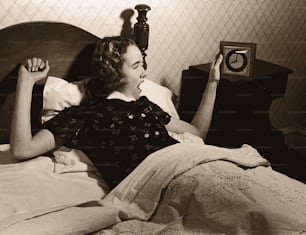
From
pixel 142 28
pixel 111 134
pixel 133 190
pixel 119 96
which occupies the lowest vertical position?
pixel 133 190

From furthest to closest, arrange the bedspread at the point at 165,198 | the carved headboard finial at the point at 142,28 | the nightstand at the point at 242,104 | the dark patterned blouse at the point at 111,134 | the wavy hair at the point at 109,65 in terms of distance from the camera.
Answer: the nightstand at the point at 242,104, the carved headboard finial at the point at 142,28, the wavy hair at the point at 109,65, the dark patterned blouse at the point at 111,134, the bedspread at the point at 165,198

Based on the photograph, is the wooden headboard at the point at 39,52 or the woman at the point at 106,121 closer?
the woman at the point at 106,121

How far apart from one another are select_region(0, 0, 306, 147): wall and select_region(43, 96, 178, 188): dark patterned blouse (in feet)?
2.00

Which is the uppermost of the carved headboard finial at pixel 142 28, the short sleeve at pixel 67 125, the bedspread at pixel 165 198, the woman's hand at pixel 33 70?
the carved headboard finial at pixel 142 28

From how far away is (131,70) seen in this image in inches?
70.2

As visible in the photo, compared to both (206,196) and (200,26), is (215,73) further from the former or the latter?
(206,196)

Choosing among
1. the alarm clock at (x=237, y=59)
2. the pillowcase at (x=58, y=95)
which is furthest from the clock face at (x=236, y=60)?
the pillowcase at (x=58, y=95)

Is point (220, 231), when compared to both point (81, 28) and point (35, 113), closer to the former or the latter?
point (35, 113)

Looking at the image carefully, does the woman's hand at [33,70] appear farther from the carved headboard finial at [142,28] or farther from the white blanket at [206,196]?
the carved headboard finial at [142,28]

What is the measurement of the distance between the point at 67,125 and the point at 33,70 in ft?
0.81

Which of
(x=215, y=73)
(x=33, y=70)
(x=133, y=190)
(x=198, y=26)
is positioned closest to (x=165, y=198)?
(x=133, y=190)

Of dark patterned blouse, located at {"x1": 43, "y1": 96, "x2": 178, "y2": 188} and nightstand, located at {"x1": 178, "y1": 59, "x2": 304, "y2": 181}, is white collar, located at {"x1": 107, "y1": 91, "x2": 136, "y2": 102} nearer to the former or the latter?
dark patterned blouse, located at {"x1": 43, "y1": 96, "x2": 178, "y2": 188}

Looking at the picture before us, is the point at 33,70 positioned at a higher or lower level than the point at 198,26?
lower

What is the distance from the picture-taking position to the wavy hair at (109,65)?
1781 mm
